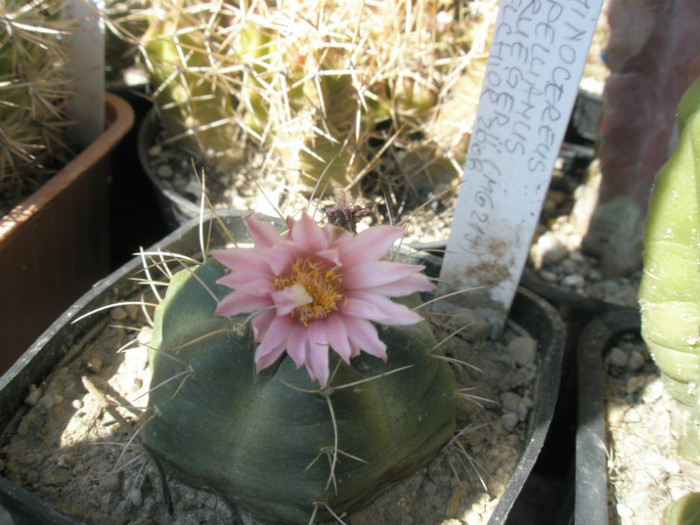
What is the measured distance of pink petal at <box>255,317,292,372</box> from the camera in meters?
0.70

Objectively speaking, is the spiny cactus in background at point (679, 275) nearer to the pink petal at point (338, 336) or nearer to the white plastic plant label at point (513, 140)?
the white plastic plant label at point (513, 140)

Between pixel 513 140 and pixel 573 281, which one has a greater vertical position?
pixel 513 140

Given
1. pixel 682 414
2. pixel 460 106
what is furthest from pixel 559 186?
pixel 682 414

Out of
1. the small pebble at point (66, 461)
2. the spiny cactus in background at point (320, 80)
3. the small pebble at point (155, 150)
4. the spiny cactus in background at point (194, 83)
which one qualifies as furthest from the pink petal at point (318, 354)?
the small pebble at point (155, 150)

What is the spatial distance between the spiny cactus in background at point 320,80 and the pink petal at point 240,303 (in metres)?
0.53

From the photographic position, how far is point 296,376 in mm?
744

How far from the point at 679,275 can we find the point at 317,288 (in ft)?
1.66

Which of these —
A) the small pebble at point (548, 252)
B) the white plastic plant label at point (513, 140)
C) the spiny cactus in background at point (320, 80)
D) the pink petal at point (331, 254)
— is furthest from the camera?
the small pebble at point (548, 252)

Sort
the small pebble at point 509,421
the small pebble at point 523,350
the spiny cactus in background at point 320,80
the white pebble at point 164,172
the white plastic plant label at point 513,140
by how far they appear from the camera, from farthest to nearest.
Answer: the white pebble at point 164,172
the spiny cactus in background at point 320,80
the small pebble at point 523,350
the small pebble at point 509,421
the white plastic plant label at point 513,140

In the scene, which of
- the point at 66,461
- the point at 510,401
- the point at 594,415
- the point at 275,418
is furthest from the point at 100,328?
the point at 594,415

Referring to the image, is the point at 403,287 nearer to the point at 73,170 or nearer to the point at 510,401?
the point at 510,401

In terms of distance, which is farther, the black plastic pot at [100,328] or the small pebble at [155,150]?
the small pebble at [155,150]

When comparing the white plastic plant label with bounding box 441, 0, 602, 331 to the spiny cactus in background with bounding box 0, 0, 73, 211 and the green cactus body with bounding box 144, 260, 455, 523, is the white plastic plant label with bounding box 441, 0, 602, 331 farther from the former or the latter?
the spiny cactus in background with bounding box 0, 0, 73, 211

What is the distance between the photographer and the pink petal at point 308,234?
69 cm
